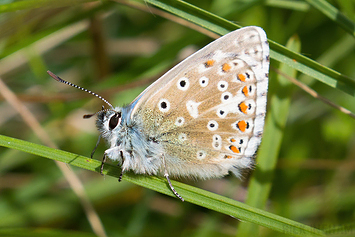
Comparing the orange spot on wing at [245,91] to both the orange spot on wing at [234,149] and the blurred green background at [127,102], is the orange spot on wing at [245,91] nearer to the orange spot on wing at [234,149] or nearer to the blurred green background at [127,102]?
the orange spot on wing at [234,149]

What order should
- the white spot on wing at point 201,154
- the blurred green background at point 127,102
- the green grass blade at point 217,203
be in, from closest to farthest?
the green grass blade at point 217,203 → the white spot on wing at point 201,154 → the blurred green background at point 127,102

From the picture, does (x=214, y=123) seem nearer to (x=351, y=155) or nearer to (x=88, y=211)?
(x=88, y=211)

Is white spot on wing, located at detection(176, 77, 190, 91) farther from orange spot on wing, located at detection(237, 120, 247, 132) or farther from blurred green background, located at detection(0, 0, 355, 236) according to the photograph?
blurred green background, located at detection(0, 0, 355, 236)

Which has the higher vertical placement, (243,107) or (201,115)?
(243,107)

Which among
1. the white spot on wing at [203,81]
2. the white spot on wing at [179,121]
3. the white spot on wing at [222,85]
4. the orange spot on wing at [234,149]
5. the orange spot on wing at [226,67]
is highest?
the orange spot on wing at [226,67]

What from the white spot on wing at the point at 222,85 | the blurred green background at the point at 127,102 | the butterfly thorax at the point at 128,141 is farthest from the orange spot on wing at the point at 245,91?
the butterfly thorax at the point at 128,141

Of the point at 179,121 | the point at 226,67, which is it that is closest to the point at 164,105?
the point at 179,121

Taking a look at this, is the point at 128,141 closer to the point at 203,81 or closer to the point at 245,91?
the point at 203,81
